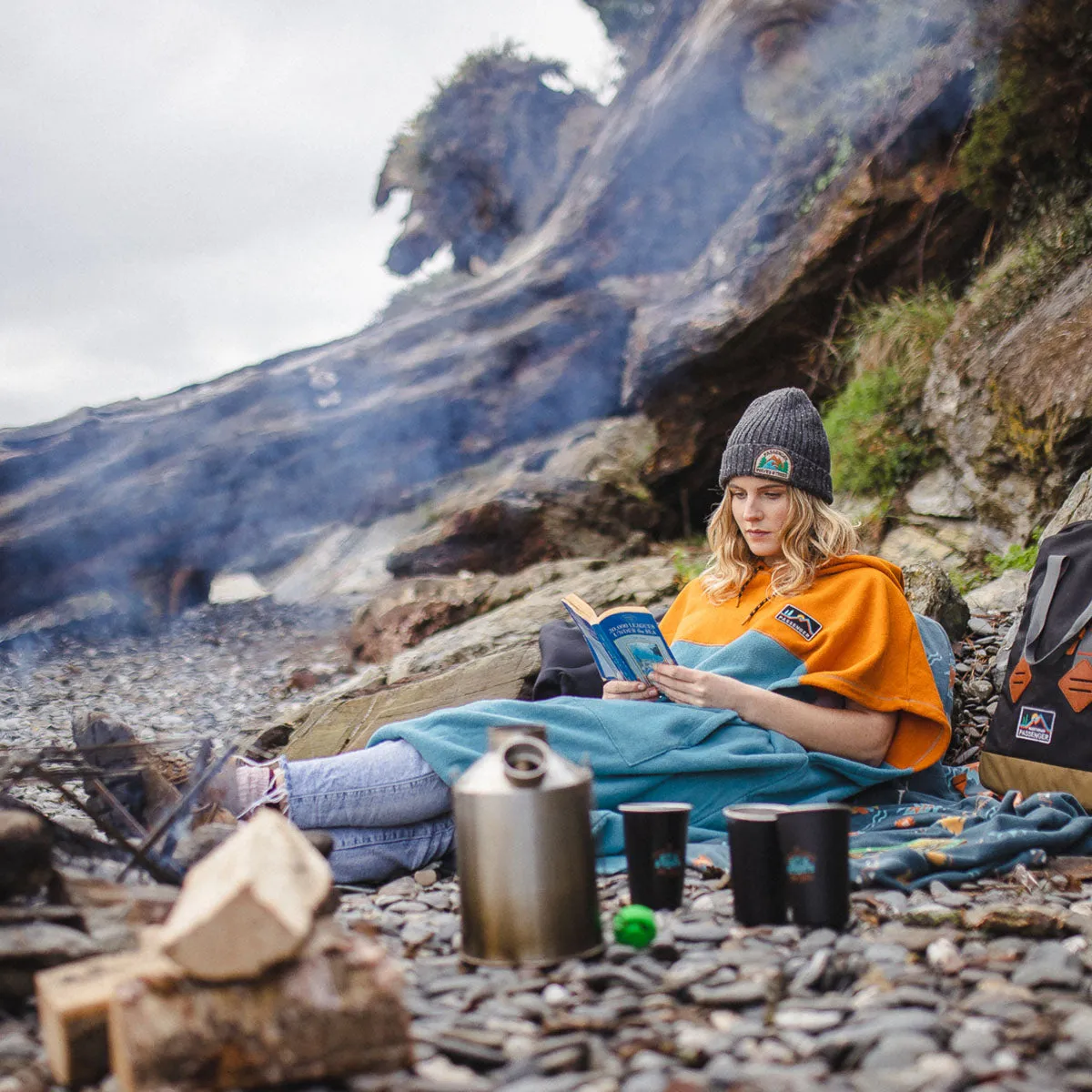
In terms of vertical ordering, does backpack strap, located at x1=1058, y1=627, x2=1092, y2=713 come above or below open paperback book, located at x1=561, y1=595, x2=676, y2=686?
below

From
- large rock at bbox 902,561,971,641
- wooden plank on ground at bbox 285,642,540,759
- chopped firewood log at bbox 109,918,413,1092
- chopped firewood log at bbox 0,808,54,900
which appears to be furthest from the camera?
wooden plank on ground at bbox 285,642,540,759

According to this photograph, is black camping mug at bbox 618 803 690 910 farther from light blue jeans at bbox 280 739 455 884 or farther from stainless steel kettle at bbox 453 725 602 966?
light blue jeans at bbox 280 739 455 884

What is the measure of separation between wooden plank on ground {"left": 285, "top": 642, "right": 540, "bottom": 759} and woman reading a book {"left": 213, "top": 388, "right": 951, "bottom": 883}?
57.0 inches

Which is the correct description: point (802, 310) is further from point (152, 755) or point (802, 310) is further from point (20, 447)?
point (20, 447)

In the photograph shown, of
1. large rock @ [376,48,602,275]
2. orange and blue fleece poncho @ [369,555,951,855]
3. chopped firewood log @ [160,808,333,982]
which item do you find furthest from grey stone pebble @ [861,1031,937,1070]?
large rock @ [376,48,602,275]

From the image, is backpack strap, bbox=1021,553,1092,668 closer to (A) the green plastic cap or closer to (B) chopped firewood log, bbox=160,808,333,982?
(A) the green plastic cap

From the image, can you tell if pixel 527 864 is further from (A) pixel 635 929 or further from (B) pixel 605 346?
(B) pixel 605 346

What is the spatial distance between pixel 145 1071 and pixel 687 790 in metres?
2.07

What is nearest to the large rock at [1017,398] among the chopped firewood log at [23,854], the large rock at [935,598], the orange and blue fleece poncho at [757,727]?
the large rock at [935,598]

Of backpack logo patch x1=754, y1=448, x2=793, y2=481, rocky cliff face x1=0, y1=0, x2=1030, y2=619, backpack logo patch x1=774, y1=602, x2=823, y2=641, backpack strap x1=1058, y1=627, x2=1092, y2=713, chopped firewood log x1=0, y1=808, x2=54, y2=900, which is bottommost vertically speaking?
backpack strap x1=1058, y1=627, x2=1092, y2=713

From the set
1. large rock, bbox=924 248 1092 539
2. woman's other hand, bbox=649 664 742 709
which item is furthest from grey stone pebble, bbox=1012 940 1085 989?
large rock, bbox=924 248 1092 539

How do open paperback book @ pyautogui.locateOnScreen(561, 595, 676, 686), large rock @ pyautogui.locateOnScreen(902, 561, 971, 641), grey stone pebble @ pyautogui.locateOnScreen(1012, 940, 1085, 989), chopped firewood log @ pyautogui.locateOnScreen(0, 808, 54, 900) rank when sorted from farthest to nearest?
large rock @ pyautogui.locateOnScreen(902, 561, 971, 641) → open paperback book @ pyautogui.locateOnScreen(561, 595, 676, 686) → chopped firewood log @ pyautogui.locateOnScreen(0, 808, 54, 900) → grey stone pebble @ pyautogui.locateOnScreen(1012, 940, 1085, 989)

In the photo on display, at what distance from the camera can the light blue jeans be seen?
122 inches

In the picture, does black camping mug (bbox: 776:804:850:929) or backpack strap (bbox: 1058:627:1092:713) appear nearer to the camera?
black camping mug (bbox: 776:804:850:929)
